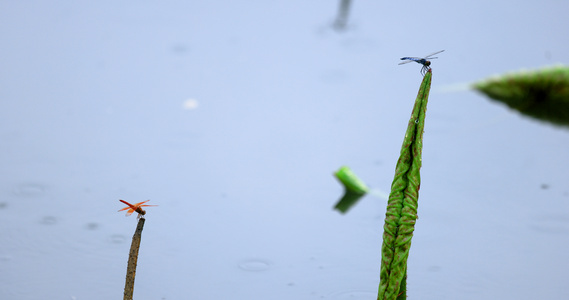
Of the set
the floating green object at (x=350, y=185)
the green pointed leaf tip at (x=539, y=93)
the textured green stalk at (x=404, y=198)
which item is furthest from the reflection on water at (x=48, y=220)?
the green pointed leaf tip at (x=539, y=93)

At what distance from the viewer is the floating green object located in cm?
184

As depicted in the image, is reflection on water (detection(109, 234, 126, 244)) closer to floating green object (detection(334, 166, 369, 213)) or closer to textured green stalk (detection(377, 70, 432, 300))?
floating green object (detection(334, 166, 369, 213))

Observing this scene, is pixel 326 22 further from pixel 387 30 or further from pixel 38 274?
pixel 38 274

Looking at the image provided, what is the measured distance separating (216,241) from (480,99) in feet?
3.41

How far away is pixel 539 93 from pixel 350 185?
2.54ft

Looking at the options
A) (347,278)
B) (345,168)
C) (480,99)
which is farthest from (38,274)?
(480,99)

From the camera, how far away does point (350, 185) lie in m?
1.85

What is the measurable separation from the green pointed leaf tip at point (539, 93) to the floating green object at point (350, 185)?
0.66 metres

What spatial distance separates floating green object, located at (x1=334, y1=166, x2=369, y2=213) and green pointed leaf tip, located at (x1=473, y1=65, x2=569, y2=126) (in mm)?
661

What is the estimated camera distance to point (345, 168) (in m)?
1.86

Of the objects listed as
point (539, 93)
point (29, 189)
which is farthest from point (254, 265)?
point (539, 93)

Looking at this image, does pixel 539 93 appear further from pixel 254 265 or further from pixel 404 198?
pixel 404 198

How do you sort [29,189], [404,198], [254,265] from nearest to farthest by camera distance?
1. [404,198]
2. [254,265]
3. [29,189]

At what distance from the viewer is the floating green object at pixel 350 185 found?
1.84 m
